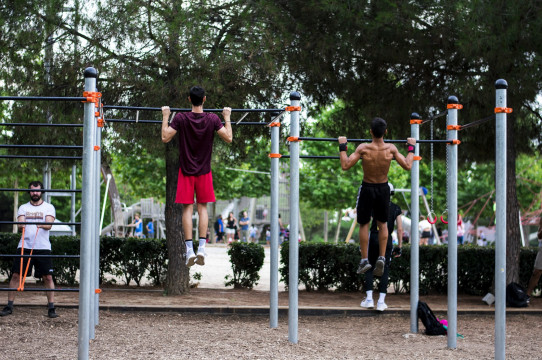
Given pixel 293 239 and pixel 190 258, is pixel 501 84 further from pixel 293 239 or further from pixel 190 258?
pixel 190 258

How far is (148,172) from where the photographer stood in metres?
29.3

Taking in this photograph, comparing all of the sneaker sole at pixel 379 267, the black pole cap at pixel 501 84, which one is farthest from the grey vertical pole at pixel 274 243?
the black pole cap at pixel 501 84

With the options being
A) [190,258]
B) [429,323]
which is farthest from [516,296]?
[190,258]

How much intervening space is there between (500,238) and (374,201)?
49.7 inches

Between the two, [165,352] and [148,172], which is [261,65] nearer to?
[165,352]

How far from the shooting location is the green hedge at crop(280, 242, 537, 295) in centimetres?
1084

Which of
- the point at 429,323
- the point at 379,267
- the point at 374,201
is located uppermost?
the point at 374,201

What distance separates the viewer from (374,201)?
6.50 metres

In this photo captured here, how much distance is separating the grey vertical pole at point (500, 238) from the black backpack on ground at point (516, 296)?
4159 mm

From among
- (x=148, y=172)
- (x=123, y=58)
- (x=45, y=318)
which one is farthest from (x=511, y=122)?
(x=148, y=172)

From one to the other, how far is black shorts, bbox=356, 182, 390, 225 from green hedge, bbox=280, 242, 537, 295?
4.24m

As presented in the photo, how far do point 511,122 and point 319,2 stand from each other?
3616 mm

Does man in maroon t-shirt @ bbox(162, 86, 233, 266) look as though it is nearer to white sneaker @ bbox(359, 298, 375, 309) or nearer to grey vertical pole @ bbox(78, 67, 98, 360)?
grey vertical pole @ bbox(78, 67, 98, 360)

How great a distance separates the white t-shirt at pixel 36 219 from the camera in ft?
24.7
